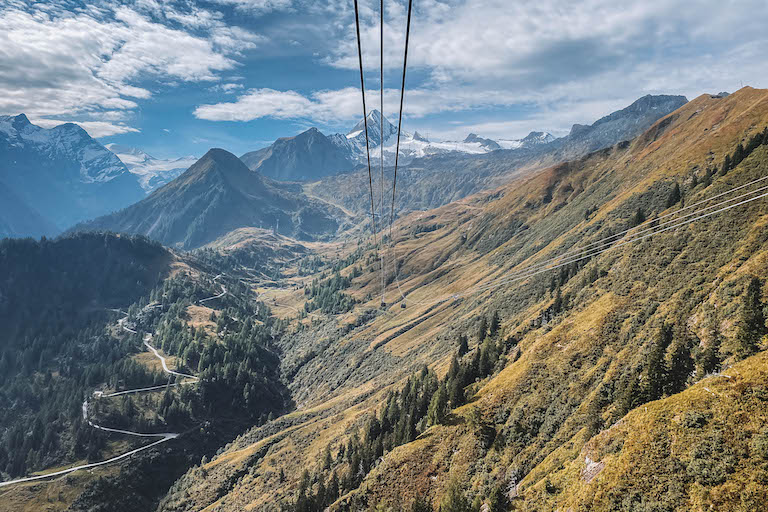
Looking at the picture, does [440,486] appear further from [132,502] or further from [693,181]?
[132,502]

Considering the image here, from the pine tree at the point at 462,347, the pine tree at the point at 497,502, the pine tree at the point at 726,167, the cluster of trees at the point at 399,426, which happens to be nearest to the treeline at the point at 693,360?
the pine tree at the point at 497,502

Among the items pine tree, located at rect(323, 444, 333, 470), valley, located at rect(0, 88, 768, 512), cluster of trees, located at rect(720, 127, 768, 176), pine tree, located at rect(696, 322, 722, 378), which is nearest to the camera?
valley, located at rect(0, 88, 768, 512)

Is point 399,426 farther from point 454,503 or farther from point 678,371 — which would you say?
point 678,371

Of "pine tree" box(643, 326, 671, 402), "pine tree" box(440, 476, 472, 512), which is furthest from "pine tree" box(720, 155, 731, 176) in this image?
"pine tree" box(440, 476, 472, 512)

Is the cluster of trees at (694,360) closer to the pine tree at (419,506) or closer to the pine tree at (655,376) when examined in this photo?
the pine tree at (655,376)

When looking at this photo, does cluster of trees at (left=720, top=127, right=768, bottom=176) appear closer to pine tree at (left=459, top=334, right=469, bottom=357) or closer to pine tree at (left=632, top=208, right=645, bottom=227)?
pine tree at (left=632, top=208, right=645, bottom=227)

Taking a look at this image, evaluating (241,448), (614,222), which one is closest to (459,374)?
(614,222)

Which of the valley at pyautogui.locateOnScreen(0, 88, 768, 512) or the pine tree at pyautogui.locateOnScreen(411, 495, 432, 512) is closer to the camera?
the valley at pyautogui.locateOnScreen(0, 88, 768, 512)

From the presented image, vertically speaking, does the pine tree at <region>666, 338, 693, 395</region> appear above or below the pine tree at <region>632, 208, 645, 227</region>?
below
